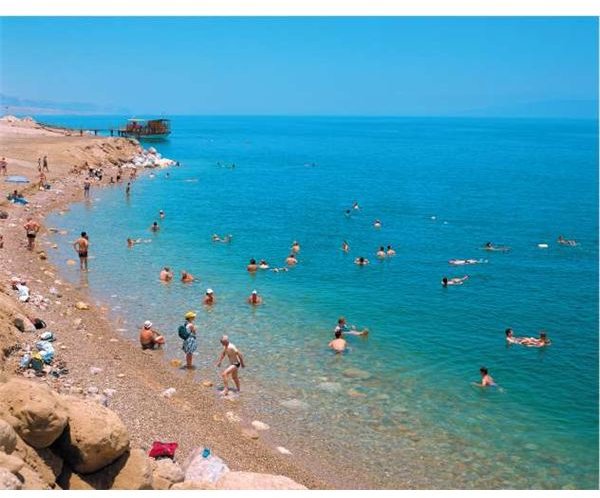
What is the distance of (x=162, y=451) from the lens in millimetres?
12523

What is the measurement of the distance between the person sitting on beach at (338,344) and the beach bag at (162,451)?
361 inches

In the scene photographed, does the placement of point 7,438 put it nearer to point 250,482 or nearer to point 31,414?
point 31,414

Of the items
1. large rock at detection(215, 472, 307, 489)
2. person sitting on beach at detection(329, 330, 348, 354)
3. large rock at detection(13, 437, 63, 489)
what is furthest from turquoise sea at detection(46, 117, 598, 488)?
large rock at detection(13, 437, 63, 489)

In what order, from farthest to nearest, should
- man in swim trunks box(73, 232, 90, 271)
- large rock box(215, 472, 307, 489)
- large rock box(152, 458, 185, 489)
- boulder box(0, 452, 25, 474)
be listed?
man in swim trunks box(73, 232, 90, 271)
large rock box(152, 458, 185, 489)
large rock box(215, 472, 307, 489)
boulder box(0, 452, 25, 474)

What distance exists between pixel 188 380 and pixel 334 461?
588 centimetres

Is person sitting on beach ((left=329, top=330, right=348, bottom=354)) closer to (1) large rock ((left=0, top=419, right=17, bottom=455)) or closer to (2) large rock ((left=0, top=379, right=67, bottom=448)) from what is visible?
(2) large rock ((left=0, top=379, right=67, bottom=448))

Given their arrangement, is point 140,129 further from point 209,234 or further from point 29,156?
point 209,234

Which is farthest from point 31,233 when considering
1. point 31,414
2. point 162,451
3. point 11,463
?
point 11,463

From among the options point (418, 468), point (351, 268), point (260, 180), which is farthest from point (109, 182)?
point (418, 468)

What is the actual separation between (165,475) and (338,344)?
1104 centimetres

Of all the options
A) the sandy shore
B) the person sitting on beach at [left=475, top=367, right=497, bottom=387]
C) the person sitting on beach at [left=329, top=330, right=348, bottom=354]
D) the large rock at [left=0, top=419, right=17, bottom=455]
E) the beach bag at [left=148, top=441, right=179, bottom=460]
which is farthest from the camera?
the person sitting on beach at [left=329, top=330, right=348, bottom=354]

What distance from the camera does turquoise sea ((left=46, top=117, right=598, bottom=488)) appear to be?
601 inches

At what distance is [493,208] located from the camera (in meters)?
55.6

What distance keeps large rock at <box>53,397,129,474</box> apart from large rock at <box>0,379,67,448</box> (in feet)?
0.88
